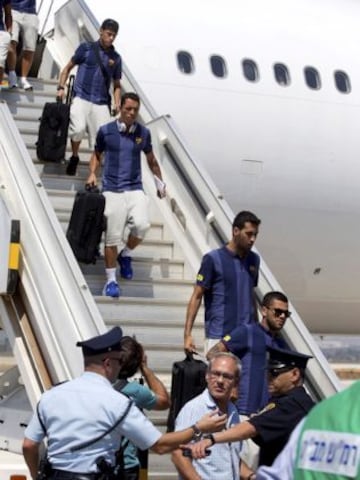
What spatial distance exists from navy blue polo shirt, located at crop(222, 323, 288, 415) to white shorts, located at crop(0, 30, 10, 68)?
13.8 ft

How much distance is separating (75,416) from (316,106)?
8786 mm

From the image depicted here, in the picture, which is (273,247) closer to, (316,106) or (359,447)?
(316,106)

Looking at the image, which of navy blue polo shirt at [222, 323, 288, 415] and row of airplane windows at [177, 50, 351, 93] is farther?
row of airplane windows at [177, 50, 351, 93]

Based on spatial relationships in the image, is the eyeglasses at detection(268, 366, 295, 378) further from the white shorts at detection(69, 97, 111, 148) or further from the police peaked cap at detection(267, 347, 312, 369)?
the white shorts at detection(69, 97, 111, 148)

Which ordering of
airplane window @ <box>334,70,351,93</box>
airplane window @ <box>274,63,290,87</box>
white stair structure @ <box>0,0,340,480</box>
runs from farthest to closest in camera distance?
1. airplane window @ <box>334,70,351,93</box>
2. airplane window @ <box>274,63,290,87</box>
3. white stair structure @ <box>0,0,340,480</box>

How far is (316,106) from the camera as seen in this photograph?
1291 centimetres

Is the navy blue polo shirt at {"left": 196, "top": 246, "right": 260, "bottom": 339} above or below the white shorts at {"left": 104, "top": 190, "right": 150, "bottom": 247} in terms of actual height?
below

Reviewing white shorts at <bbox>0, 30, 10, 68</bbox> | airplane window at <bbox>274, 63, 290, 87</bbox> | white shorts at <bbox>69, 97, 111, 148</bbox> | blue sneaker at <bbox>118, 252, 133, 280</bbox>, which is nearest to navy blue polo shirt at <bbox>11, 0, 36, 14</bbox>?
white shorts at <bbox>0, 30, 10, 68</bbox>

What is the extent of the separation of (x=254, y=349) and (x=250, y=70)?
6881mm

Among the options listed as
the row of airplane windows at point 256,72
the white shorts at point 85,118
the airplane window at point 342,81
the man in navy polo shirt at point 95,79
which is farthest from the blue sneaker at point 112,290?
the airplane window at point 342,81

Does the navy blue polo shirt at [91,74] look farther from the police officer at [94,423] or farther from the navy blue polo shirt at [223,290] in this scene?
the police officer at [94,423]

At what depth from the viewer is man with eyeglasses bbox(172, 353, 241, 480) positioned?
5.10 metres

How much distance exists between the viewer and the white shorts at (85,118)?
9125 millimetres

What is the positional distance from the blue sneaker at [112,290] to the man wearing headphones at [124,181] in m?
0.04
